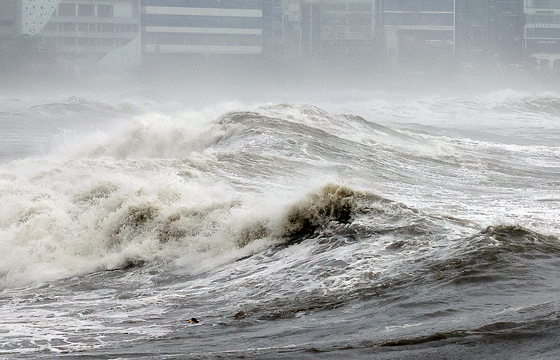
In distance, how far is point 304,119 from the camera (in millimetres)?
20688

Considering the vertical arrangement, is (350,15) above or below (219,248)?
above

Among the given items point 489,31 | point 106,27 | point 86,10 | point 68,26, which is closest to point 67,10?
point 68,26

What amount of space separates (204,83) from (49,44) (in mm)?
15476

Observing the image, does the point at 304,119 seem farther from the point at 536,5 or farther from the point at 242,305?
the point at 536,5

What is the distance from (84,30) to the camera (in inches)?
2709

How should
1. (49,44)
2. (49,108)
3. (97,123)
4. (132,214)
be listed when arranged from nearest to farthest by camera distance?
1. (132,214)
2. (97,123)
3. (49,108)
4. (49,44)

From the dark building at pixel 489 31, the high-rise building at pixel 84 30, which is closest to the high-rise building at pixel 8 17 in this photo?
the high-rise building at pixel 84 30

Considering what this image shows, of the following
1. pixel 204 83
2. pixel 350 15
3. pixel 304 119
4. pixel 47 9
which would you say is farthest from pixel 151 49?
pixel 304 119

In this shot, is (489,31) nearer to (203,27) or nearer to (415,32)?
(415,32)

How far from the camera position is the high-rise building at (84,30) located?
2680 inches

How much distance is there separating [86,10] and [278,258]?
6664 centimetres

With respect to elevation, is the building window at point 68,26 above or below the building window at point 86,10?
below

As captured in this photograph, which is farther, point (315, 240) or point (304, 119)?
point (304, 119)

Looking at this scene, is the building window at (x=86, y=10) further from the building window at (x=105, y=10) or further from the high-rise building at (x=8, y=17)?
the high-rise building at (x=8, y=17)
